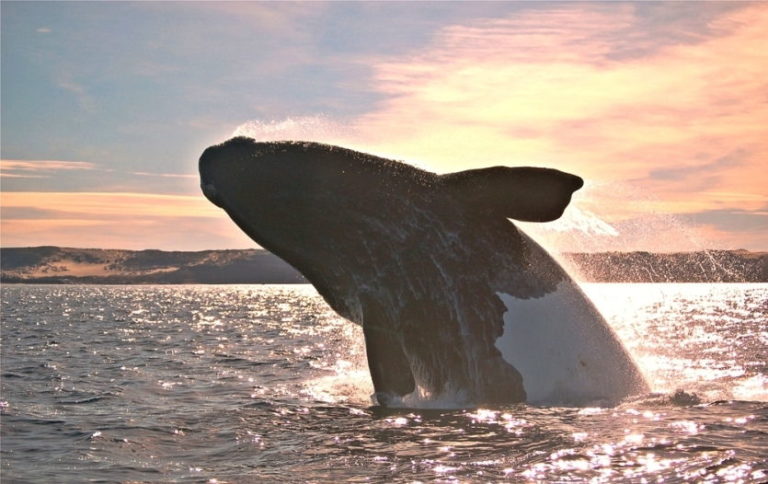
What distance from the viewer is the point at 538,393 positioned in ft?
32.0

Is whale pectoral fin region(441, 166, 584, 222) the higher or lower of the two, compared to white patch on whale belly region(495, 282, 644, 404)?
higher

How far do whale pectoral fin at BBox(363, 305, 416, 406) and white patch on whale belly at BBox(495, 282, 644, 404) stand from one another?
45.8 inches

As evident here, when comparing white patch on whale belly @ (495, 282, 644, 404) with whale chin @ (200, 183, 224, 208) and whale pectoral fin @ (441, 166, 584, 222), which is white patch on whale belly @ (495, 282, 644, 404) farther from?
whale chin @ (200, 183, 224, 208)

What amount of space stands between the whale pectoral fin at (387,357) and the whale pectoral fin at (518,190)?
1820 mm

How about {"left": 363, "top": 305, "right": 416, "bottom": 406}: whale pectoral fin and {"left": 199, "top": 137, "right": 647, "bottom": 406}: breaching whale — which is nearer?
{"left": 199, "top": 137, "right": 647, "bottom": 406}: breaching whale

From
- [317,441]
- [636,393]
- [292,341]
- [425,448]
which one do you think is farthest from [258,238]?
[292,341]

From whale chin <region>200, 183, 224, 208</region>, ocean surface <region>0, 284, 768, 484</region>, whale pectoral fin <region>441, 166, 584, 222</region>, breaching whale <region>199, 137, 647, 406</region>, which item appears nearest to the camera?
ocean surface <region>0, 284, 768, 484</region>

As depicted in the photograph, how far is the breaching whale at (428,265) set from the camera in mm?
9680

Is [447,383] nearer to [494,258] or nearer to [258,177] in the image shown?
[494,258]

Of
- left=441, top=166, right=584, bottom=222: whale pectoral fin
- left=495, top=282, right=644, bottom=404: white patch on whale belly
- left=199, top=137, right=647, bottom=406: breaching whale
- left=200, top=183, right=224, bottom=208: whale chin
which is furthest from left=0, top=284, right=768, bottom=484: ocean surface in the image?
left=200, top=183, right=224, bottom=208: whale chin

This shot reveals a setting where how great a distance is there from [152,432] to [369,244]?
3519 mm

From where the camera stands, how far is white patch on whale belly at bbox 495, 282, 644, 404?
9742 millimetres

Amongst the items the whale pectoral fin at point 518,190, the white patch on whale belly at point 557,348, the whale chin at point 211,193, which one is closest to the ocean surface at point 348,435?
the white patch on whale belly at point 557,348

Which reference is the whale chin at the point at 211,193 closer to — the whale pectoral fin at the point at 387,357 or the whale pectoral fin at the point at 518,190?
the whale pectoral fin at the point at 387,357
